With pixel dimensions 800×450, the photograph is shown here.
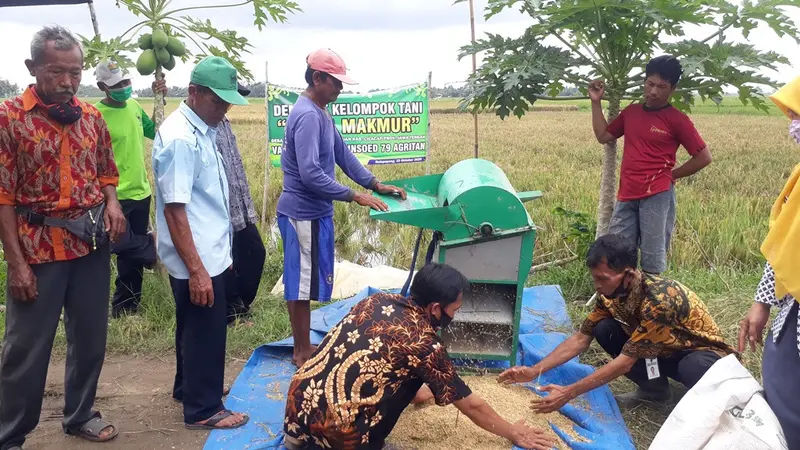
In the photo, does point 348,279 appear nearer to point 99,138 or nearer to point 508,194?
point 508,194

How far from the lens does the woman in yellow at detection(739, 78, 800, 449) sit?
2293 mm

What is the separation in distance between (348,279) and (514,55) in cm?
260

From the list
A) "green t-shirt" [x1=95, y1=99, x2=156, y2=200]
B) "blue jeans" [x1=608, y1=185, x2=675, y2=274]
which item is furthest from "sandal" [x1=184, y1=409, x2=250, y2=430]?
"blue jeans" [x1=608, y1=185, x2=675, y2=274]

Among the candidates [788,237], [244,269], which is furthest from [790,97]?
[244,269]

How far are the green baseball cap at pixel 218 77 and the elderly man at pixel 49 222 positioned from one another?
0.52m

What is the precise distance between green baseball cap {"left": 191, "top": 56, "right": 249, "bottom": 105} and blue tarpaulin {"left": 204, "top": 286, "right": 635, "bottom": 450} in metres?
1.73

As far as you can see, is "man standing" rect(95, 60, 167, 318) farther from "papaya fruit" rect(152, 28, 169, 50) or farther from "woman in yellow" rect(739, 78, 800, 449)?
"woman in yellow" rect(739, 78, 800, 449)

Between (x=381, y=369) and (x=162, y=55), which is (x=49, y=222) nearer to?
(x=381, y=369)

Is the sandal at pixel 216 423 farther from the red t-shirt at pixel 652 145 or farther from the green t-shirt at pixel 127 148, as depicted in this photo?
the red t-shirt at pixel 652 145

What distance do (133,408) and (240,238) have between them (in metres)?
1.58

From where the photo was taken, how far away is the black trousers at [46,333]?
305 centimetres

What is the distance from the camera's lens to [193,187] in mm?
3242

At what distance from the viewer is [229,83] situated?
326 centimetres

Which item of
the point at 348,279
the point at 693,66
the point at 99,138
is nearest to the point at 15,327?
the point at 99,138
